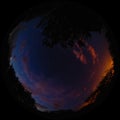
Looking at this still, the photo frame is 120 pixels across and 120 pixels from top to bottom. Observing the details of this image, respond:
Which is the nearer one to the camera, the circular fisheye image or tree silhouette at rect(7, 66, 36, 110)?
the circular fisheye image

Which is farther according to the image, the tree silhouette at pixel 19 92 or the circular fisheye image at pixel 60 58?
the tree silhouette at pixel 19 92

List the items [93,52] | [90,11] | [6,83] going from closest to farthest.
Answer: [93,52], [90,11], [6,83]

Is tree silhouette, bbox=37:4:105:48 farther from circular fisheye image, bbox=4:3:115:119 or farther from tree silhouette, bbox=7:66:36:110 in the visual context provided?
tree silhouette, bbox=7:66:36:110

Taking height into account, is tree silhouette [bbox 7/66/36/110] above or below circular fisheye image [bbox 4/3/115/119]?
below

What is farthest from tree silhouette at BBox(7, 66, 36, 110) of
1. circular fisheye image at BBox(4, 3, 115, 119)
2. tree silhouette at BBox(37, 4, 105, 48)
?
tree silhouette at BBox(37, 4, 105, 48)

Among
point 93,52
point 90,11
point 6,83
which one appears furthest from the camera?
point 6,83

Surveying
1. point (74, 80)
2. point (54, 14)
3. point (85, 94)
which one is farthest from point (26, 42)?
point (85, 94)

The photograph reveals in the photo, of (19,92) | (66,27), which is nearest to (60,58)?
(66,27)

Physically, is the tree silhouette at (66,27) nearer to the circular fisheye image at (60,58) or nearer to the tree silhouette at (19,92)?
the circular fisheye image at (60,58)

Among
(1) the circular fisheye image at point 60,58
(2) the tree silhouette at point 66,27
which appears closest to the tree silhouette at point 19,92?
(1) the circular fisheye image at point 60,58

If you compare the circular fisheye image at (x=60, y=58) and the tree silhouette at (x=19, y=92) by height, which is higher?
the circular fisheye image at (x=60, y=58)

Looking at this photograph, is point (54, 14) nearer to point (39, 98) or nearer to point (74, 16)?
point (74, 16)
